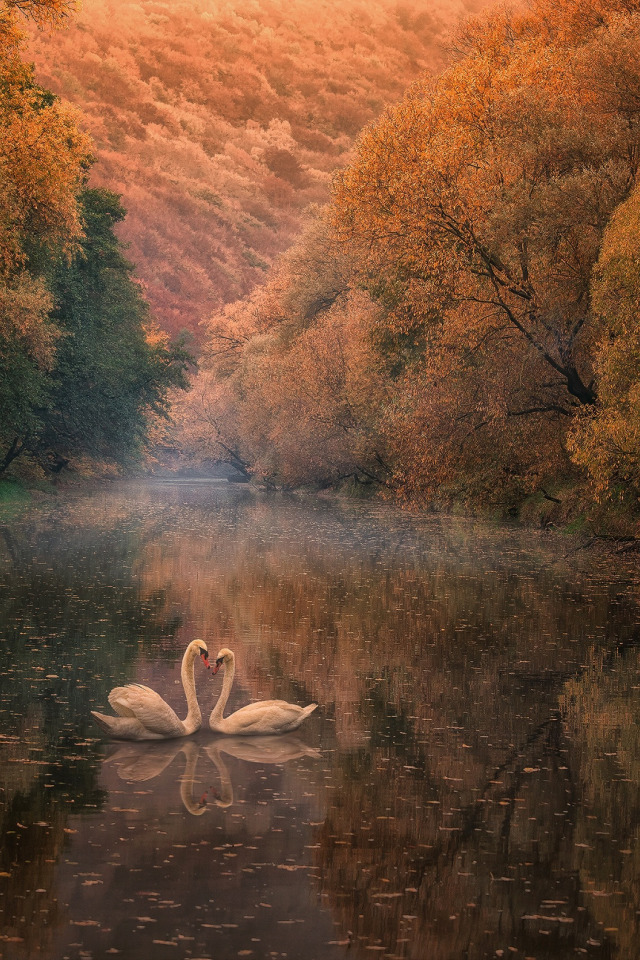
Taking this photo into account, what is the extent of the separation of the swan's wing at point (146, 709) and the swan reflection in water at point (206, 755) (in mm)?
152

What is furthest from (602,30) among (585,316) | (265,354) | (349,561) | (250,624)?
(265,354)

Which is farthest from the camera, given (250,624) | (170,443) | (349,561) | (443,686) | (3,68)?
(170,443)

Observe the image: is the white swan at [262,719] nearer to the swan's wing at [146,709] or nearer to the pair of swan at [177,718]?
the pair of swan at [177,718]

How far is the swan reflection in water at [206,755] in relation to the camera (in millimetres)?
9146

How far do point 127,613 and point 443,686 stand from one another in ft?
20.3

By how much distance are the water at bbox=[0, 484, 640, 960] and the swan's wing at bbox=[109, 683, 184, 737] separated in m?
0.16

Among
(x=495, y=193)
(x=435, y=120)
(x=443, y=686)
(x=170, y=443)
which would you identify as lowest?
(x=170, y=443)

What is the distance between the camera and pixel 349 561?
89.1 ft

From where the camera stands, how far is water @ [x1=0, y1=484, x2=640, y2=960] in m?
6.63

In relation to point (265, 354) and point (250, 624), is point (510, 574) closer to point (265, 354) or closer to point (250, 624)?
point (250, 624)

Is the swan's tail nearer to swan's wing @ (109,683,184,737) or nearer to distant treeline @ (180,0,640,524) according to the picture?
swan's wing @ (109,683,184,737)

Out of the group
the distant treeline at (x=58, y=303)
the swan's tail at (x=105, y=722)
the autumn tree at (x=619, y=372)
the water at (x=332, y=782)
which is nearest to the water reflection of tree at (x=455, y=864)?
the water at (x=332, y=782)

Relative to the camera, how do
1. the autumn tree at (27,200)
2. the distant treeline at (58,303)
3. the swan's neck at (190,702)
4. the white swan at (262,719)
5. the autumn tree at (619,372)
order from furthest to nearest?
the distant treeline at (58,303), the autumn tree at (27,200), the autumn tree at (619,372), the swan's neck at (190,702), the white swan at (262,719)

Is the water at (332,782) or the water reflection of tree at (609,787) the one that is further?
the water reflection of tree at (609,787)
